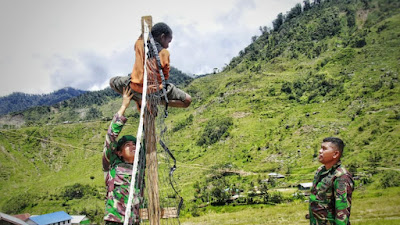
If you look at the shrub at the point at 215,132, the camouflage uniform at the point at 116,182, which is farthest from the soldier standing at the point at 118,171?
the shrub at the point at 215,132

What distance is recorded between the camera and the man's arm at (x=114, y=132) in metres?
2.88

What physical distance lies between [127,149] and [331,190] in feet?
6.64

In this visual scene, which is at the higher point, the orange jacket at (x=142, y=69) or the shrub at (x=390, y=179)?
the orange jacket at (x=142, y=69)

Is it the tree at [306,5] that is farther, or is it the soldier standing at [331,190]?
the tree at [306,5]

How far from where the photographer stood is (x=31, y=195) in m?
51.0

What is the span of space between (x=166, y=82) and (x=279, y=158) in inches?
1785

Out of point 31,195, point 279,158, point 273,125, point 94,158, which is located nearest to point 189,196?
point 279,158

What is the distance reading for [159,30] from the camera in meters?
3.13

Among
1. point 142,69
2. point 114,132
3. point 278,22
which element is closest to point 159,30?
point 142,69

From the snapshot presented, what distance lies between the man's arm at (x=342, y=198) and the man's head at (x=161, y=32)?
214cm

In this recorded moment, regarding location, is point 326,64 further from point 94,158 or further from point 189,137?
point 94,158

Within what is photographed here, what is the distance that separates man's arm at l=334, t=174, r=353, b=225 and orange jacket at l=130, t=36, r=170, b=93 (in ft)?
6.35

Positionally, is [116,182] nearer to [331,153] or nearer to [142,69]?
[142,69]

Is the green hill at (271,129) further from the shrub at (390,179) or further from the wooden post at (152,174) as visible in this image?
the wooden post at (152,174)
